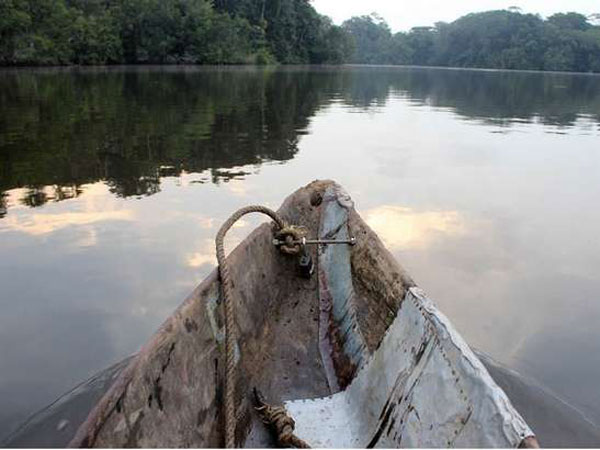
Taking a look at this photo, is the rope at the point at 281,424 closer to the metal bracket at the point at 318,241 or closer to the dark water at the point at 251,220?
the metal bracket at the point at 318,241

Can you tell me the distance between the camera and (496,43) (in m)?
91.1

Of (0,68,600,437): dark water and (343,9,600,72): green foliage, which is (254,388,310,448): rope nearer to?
(0,68,600,437): dark water

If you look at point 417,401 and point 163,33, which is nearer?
point 417,401

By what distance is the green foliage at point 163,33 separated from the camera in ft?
118

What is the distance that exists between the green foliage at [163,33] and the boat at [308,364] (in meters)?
35.2

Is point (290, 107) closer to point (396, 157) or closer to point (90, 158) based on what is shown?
point (396, 157)

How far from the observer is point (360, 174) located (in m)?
9.31

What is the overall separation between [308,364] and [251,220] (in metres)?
3.50

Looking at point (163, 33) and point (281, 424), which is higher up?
point (163, 33)

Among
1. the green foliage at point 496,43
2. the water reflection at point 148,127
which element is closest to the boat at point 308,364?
the water reflection at point 148,127

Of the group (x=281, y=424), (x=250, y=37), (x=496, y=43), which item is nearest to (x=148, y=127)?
(x=281, y=424)

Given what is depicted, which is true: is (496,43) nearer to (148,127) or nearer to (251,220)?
(148,127)

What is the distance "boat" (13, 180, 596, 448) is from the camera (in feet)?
6.40

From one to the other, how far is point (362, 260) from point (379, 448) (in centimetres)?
114
